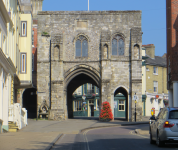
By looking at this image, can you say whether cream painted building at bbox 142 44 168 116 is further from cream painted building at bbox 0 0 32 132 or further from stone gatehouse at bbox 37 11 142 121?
cream painted building at bbox 0 0 32 132

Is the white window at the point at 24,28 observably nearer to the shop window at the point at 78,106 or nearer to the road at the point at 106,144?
the road at the point at 106,144

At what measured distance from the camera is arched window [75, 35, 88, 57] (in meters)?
37.8

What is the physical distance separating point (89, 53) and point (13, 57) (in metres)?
14.2

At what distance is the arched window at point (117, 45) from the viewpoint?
123 ft

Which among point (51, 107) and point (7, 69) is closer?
point (7, 69)

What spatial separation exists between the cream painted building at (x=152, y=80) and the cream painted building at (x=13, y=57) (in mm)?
32166

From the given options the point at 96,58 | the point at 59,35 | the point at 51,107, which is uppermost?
the point at 59,35

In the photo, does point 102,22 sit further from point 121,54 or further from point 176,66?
point 176,66

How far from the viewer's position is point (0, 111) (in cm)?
1925

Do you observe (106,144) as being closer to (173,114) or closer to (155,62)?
(173,114)

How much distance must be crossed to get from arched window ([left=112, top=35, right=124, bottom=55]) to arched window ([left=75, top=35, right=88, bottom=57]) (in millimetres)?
2960

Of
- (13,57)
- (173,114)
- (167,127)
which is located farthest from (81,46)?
(167,127)

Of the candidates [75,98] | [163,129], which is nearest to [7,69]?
[163,129]

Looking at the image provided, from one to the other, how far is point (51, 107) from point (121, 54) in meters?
9.14
